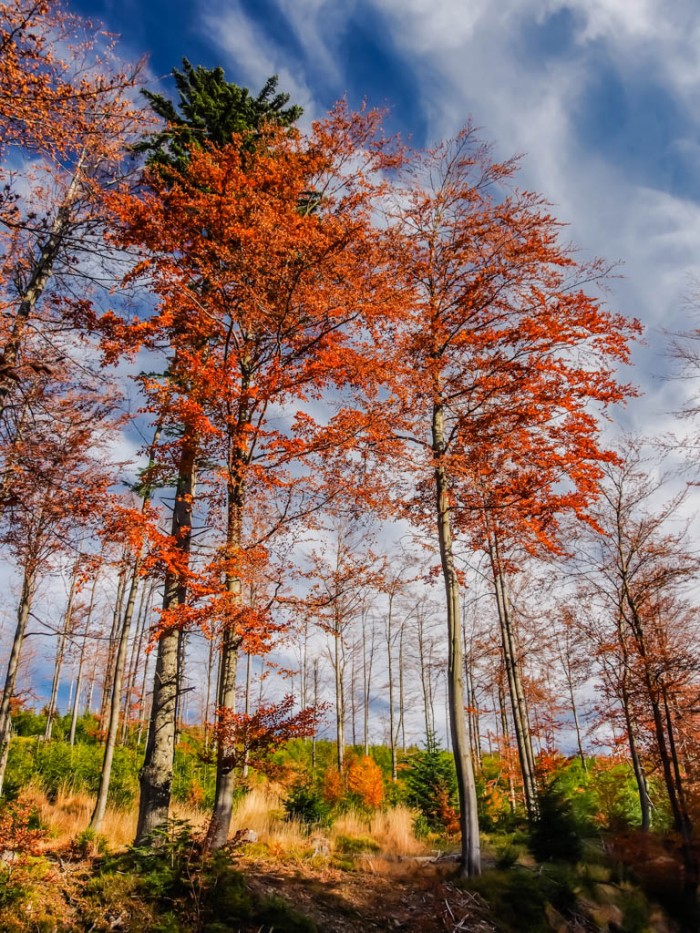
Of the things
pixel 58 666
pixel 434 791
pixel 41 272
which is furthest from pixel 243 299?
pixel 58 666

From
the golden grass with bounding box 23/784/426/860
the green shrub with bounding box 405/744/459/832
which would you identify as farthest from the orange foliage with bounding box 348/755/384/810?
the golden grass with bounding box 23/784/426/860

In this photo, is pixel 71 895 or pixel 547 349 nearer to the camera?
pixel 71 895

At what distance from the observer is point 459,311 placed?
10969mm

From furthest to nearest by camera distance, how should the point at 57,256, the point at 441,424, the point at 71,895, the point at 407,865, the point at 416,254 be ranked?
1. the point at 416,254
2. the point at 441,424
3. the point at 407,865
4. the point at 57,256
5. the point at 71,895

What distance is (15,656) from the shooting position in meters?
9.58

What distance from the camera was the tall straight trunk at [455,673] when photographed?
769 cm

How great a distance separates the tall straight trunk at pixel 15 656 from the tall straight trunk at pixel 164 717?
3.30 metres

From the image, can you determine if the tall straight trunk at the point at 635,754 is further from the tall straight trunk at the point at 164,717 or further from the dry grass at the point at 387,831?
the tall straight trunk at the point at 164,717

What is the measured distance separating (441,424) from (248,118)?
7458mm

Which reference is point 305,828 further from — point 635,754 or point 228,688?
point 635,754

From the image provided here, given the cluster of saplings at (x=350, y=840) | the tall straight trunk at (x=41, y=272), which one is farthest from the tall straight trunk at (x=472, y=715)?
the tall straight trunk at (x=41, y=272)

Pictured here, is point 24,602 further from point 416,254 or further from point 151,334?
point 416,254

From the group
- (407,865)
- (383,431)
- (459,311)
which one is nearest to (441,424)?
(383,431)

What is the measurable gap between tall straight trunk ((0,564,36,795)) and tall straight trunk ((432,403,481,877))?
293 inches
